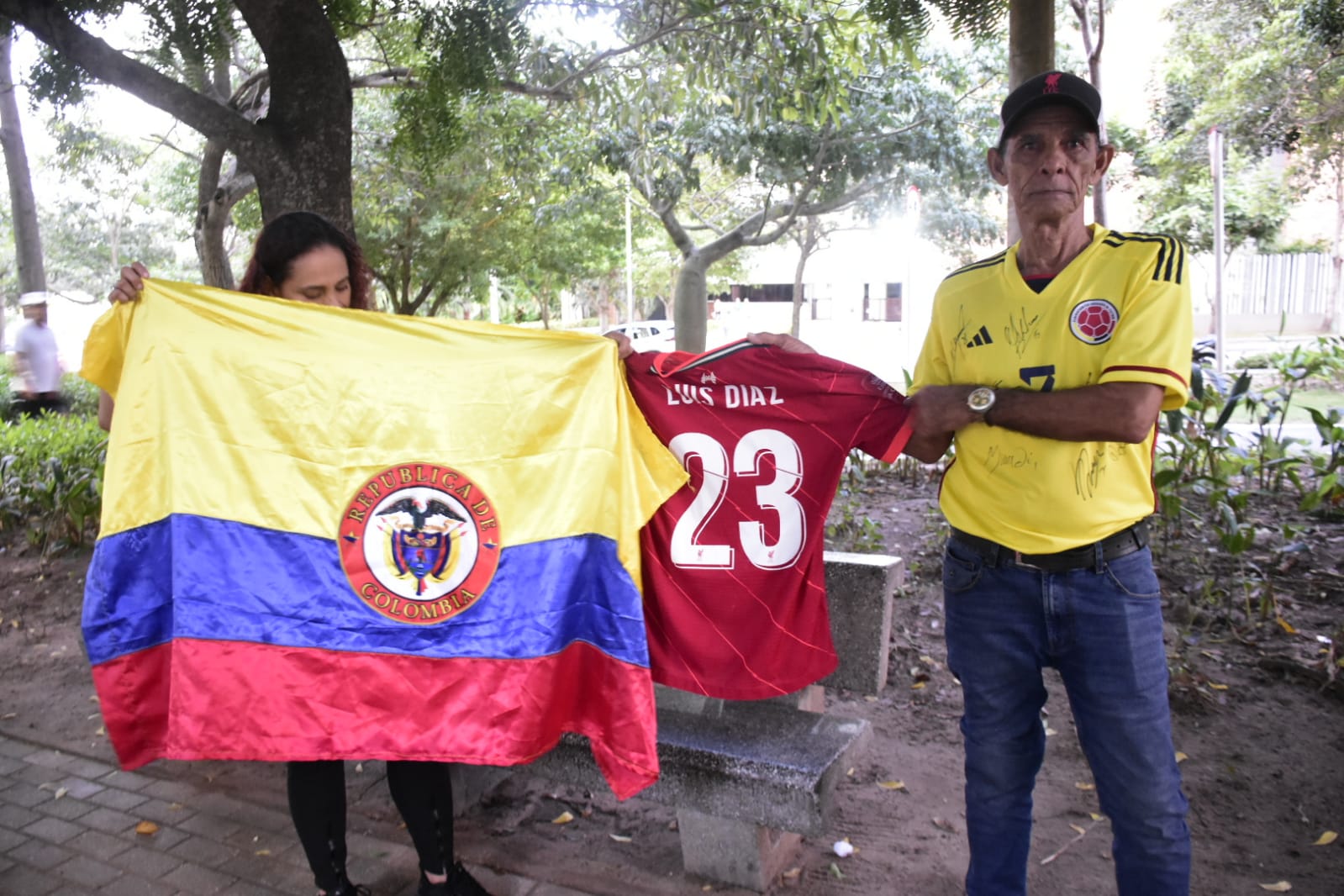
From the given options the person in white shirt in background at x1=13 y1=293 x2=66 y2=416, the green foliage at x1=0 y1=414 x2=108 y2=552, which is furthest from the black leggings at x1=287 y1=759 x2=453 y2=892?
the person in white shirt in background at x1=13 y1=293 x2=66 y2=416

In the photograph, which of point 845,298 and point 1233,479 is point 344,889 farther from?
point 845,298

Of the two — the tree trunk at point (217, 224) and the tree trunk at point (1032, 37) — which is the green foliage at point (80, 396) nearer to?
the tree trunk at point (217, 224)

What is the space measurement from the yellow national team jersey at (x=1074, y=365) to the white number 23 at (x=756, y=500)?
0.57 meters

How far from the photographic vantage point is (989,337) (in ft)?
8.01

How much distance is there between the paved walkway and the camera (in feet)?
10.6

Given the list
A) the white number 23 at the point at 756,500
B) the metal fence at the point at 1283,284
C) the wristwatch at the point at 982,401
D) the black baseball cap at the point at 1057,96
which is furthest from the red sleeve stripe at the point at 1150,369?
the metal fence at the point at 1283,284

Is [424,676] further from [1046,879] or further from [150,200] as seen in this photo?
[150,200]

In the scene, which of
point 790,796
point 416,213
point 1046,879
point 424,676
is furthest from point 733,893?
point 416,213

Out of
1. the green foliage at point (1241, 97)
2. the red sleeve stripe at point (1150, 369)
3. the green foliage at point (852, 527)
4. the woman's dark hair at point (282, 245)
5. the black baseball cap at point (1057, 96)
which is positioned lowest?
the green foliage at point (852, 527)

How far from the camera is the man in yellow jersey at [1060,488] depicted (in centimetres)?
224

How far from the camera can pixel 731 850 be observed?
3.10 metres

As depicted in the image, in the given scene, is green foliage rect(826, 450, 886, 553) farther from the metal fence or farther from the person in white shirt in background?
the metal fence

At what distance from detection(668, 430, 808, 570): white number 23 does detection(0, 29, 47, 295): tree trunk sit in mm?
13579

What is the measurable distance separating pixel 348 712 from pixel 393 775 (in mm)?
220
